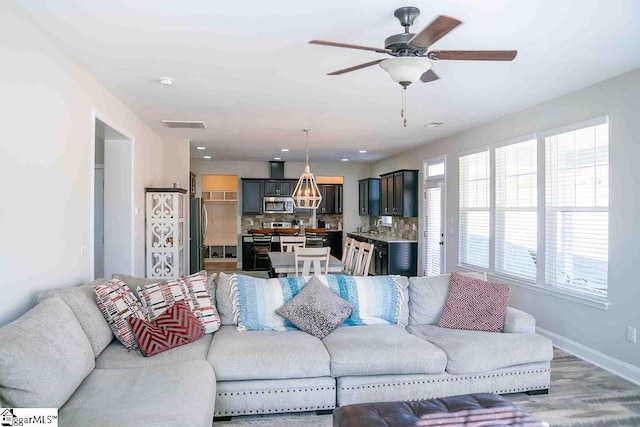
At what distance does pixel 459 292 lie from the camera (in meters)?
3.72

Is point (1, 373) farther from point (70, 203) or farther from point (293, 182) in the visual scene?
point (293, 182)

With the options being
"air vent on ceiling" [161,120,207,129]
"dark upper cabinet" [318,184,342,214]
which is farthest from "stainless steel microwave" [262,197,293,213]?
"air vent on ceiling" [161,120,207,129]

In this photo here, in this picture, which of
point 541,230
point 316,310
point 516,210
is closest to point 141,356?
A: point 316,310

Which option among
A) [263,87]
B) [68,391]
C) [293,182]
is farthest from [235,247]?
[68,391]

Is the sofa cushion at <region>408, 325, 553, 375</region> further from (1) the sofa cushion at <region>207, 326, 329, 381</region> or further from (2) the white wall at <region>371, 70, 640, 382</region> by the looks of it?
(2) the white wall at <region>371, 70, 640, 382</region>

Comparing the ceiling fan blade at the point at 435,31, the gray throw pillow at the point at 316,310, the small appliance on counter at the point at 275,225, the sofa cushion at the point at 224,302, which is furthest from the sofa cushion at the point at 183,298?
the small appliance on counter at the point at 275,225

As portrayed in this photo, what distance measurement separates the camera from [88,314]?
9.13 ft

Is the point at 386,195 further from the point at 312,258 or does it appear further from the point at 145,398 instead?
the point at 145,398

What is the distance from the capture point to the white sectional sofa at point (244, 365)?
2.03 metres

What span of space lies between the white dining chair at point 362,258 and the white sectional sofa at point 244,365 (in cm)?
141

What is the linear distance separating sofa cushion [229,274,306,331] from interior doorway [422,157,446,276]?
3.98m

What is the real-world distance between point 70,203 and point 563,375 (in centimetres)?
433

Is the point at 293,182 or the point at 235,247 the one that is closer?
the point at 293,182

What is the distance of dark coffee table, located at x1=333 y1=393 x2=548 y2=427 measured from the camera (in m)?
2.08
